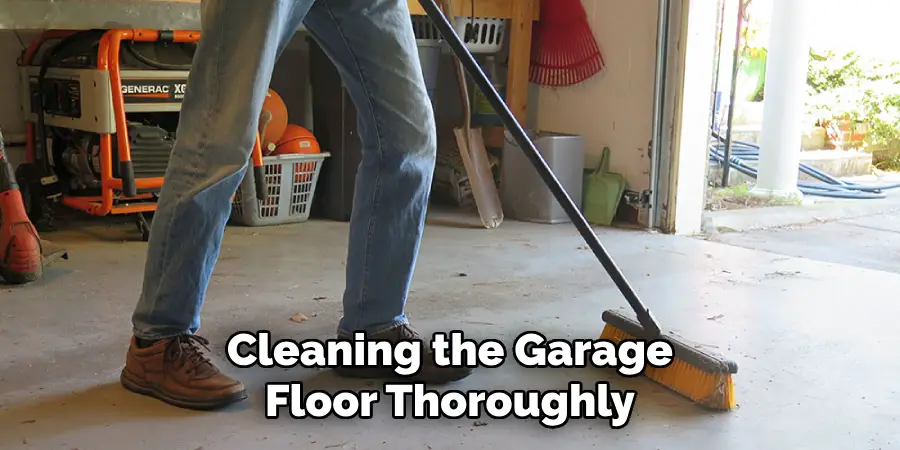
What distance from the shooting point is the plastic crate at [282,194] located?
3.01 metres

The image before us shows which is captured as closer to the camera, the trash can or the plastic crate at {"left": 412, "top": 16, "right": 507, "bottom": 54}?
the trash can

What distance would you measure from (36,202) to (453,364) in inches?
A: 71.9

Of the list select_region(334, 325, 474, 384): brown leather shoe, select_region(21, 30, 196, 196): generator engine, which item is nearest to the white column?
select_region(21, 30, 196, 196): generator engine

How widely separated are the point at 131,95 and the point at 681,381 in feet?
6.07

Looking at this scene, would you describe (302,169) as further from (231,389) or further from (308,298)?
(231,389)

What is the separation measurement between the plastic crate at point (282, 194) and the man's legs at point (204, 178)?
1.54 m

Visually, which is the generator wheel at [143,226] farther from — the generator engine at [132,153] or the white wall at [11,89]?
the white wall at [11,89]

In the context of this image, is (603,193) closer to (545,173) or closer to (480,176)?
(480,176)

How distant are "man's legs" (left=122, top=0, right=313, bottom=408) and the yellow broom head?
0.71 meters

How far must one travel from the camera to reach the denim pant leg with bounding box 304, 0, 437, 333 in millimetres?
1447

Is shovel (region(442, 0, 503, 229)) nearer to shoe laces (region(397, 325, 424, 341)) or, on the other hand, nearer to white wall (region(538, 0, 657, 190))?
white wall (region(538, 0, 657, 190))

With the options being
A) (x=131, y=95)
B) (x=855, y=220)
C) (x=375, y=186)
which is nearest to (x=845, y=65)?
(x=855, y=220)

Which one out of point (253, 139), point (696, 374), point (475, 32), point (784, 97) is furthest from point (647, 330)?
point (784, 97)

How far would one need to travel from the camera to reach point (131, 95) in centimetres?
266
